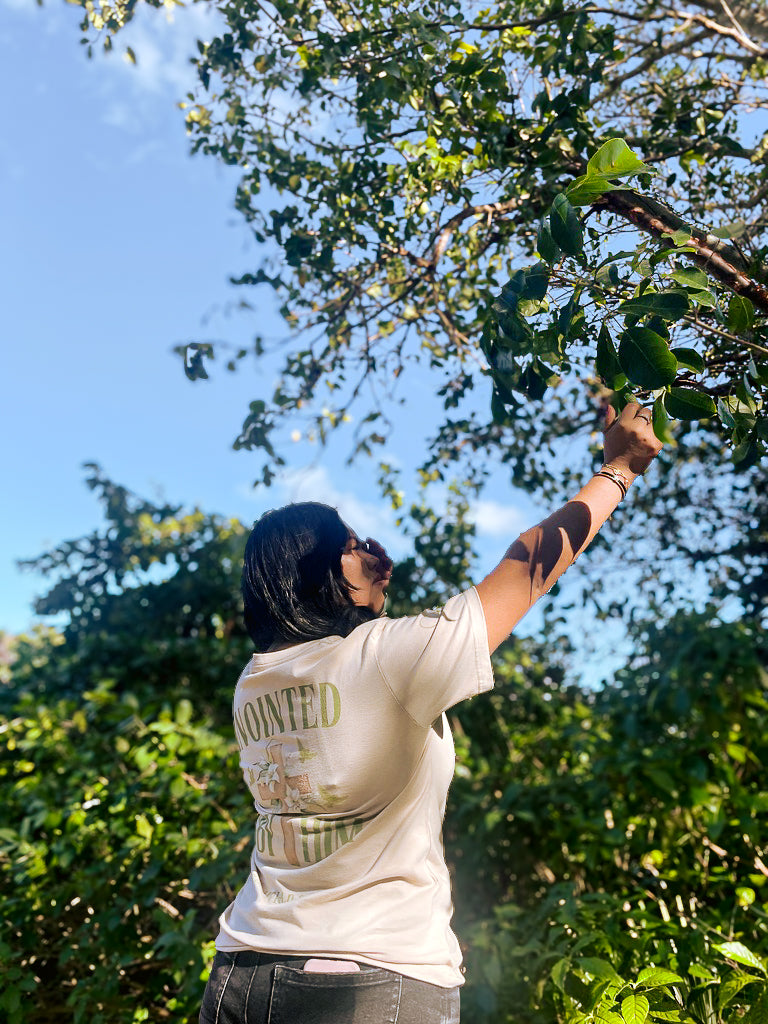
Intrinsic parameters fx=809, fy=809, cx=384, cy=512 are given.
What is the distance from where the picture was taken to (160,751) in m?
3.42

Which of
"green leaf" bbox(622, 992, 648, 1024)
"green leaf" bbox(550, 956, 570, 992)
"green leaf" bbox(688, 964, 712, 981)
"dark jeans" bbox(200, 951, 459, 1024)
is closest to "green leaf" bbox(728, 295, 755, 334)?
"dark jeans" bbox(200, 951, 459, 1024)

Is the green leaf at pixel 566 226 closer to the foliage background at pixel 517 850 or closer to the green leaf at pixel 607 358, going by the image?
the green leaf at pixel 607 358

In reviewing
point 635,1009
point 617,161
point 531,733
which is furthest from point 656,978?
point 531,733

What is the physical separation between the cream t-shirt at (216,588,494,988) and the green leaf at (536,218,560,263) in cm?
61

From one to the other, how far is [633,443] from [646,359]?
0.22m

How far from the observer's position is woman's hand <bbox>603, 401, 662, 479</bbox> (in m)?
1.50

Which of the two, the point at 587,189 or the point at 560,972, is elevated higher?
the point at 587,189

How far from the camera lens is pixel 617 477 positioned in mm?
1483

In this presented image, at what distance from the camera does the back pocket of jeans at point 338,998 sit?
1258 millimetres

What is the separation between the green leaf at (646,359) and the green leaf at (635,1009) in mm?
1321

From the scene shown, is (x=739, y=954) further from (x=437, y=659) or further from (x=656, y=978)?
(x=437, y=659)

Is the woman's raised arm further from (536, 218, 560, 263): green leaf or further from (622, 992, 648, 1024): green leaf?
(622, 992, 648, 1024): green leaf

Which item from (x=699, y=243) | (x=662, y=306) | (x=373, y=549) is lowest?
(x=373, y=549)

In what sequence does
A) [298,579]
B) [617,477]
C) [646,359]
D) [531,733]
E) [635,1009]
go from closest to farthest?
[646,359]
[617,477]
[298,579]
[635,1009]
[531,733]
